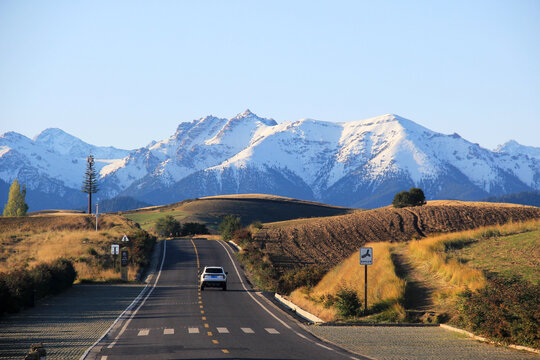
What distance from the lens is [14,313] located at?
32.5 meters

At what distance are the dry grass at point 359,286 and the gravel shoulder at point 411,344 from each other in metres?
4.34

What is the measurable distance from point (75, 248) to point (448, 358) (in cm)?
5723

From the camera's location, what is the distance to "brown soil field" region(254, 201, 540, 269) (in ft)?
229

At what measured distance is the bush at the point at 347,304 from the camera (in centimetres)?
3186

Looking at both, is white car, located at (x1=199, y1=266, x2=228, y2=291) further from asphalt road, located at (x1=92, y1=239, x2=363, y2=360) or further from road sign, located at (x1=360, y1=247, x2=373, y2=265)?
road sign, located at (x1=360, y1=247, x2=373, y2=265)

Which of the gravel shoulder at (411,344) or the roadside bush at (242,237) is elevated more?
the roadside bush at (242,237)

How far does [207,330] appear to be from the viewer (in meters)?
26.5

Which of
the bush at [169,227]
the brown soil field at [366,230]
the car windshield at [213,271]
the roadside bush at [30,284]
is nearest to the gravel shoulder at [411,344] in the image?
the roadside bush at [30,284]

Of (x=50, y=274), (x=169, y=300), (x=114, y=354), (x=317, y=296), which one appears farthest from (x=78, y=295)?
(x=114, y=354)

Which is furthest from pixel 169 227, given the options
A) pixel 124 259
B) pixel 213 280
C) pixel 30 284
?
pixel 30 284

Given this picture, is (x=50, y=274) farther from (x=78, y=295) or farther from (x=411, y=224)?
(x=411, y=224)

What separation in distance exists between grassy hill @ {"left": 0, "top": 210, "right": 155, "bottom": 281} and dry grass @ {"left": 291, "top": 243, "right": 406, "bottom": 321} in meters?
22.2

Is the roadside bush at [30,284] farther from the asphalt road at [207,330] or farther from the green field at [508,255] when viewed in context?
the green field at [508,255]

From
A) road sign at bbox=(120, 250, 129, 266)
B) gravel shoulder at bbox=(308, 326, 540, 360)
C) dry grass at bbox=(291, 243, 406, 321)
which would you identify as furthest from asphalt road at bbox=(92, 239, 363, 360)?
road sign at bbox=(120, 250, 129, 266)
